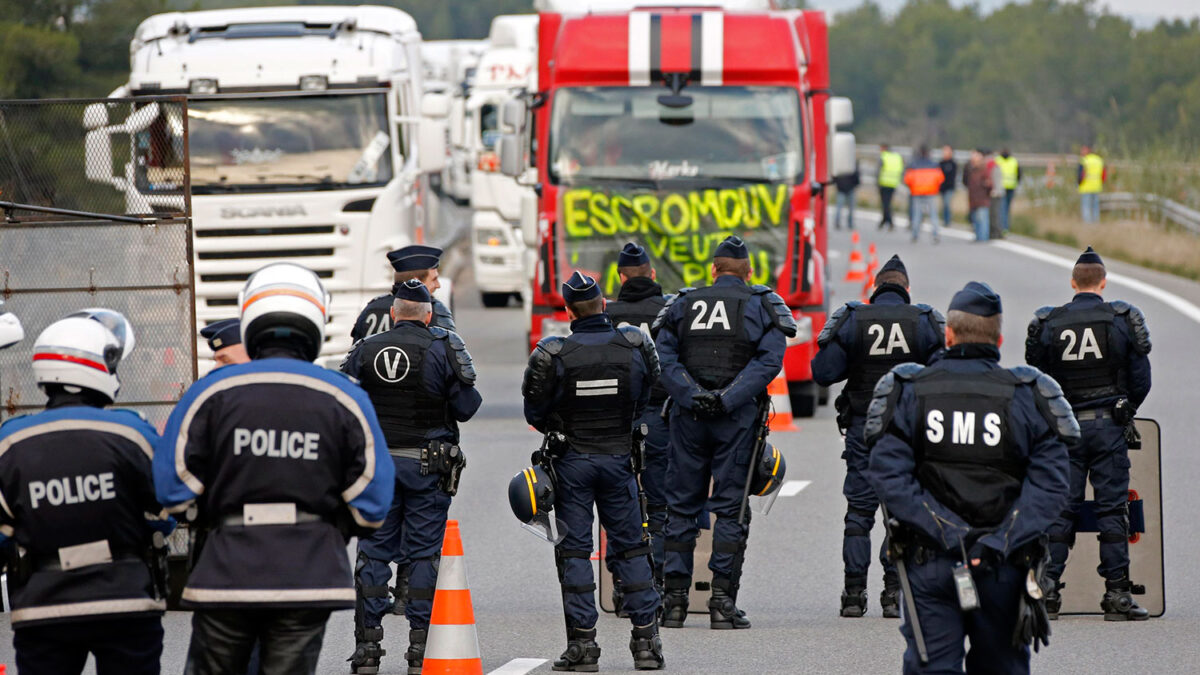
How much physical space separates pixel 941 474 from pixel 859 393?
3.36m

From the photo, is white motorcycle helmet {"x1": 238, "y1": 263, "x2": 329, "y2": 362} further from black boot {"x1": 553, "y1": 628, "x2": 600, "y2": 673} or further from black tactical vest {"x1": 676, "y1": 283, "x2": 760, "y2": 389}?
black tactical vest {"x1": 676, "y1": 283, "x2": 760, "y2": 389}

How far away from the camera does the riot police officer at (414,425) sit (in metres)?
8.32

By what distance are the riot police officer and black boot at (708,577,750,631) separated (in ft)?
4.99

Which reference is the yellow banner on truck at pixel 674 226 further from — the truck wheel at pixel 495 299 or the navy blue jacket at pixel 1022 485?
the truck wheel at pixel 495 299

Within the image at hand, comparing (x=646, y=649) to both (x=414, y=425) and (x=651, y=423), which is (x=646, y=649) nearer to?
(x=414, y=425)

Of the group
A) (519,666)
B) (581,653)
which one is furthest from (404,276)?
(581,653)

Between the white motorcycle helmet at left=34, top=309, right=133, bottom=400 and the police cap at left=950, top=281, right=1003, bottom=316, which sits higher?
the police cap at left=950, top=281, right=1003, bottom=316

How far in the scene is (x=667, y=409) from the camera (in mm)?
9617

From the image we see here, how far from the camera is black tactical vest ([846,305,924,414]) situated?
9.42m

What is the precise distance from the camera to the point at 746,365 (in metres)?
9.24

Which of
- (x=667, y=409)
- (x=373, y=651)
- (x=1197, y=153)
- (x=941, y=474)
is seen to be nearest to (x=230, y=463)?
(x=941, y=474)

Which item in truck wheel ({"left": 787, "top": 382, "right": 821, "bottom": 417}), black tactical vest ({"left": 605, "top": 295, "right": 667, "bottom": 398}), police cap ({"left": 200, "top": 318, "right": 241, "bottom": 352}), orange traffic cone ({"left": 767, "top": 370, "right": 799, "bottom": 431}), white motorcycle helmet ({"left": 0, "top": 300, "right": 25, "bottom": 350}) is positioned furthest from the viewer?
truck wheel ({"left": 787, "top": 382, "right": 821, "bottom": 417})

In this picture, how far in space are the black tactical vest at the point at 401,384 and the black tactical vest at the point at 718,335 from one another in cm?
154

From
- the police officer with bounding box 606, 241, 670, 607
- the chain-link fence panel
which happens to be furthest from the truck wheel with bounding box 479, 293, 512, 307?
the police officer with bounding box 606, 241, 670, 607
